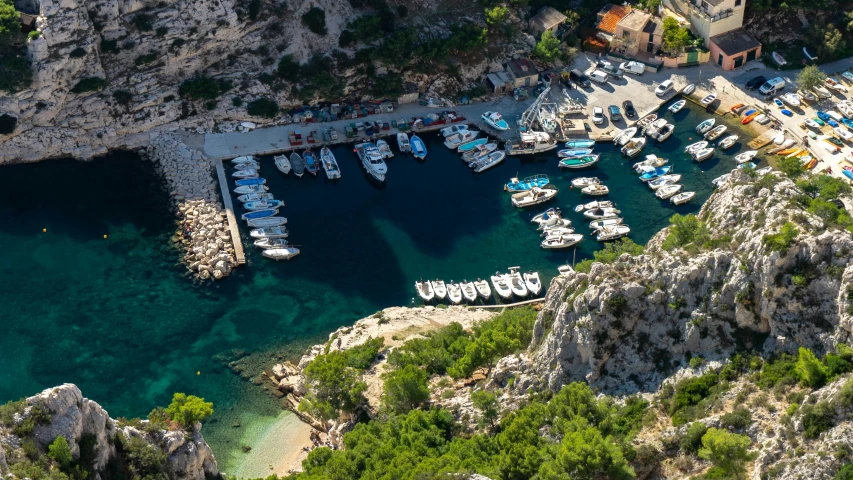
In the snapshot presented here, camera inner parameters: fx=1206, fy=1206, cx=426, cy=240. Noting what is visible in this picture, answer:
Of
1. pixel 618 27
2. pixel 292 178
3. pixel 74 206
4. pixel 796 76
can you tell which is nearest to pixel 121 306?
pixel 74 206

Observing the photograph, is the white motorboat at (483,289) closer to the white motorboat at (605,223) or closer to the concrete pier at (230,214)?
the white motorboat at (605,223)

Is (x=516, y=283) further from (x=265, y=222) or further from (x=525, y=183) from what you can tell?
(x=265, y=222)

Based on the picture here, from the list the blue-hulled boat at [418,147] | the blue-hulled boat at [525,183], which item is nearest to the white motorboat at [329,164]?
the blue-hulled boat at [418,147]

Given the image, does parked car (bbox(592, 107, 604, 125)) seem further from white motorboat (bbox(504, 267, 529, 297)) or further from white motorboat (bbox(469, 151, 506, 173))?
white motorboat (bbox(504, 267, 529, 297))

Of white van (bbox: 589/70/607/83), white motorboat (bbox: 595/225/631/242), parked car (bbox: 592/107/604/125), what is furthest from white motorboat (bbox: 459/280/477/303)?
white van (bbox: 589/70/607/83)

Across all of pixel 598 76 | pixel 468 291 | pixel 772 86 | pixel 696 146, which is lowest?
pixel 468 291

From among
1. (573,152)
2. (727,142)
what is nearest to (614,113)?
(573,152)

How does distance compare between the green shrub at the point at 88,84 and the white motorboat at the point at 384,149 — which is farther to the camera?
the white motorboat at the point at 384,149
